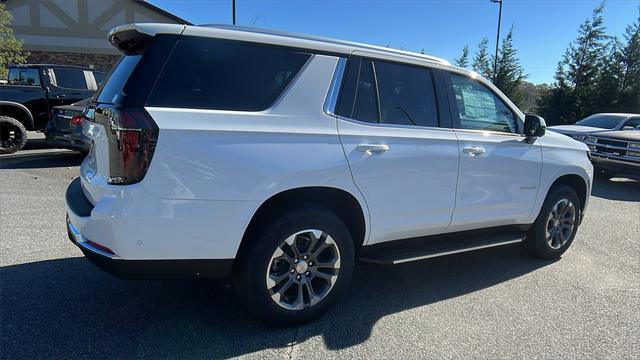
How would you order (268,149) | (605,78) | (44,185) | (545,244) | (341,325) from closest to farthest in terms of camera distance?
(268,149)
(341,325)
(545,244)
(44,185)
(605,78)

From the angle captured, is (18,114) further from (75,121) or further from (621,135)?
(621,135)

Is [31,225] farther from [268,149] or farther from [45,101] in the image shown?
[45,101]

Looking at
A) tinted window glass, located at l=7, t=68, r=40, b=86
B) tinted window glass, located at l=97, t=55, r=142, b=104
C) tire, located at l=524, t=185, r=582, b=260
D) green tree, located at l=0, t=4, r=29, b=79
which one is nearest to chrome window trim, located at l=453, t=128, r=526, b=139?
tire, located at l=524, t=185, r=582, b=260

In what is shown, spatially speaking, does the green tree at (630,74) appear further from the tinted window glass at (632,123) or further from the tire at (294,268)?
the tire at (294,268)

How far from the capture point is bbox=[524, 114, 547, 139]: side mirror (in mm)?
4270

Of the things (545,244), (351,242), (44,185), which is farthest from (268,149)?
(44,185)

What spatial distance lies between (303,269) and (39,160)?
8.38m

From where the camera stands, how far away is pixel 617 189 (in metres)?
9.92

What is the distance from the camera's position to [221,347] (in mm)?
2854

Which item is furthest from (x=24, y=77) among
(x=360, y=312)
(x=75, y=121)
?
(x=360, y=312)

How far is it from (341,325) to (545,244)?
8.76ft

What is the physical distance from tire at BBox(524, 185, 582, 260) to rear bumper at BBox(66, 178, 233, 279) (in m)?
3.37

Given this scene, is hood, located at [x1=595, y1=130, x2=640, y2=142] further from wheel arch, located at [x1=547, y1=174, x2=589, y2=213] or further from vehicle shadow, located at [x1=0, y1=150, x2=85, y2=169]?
vehicle shadow, located at [x1=0, y1=150, x2=85, y2=169]

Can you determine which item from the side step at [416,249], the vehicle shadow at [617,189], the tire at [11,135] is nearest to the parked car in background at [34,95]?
the tire at [11,135]
